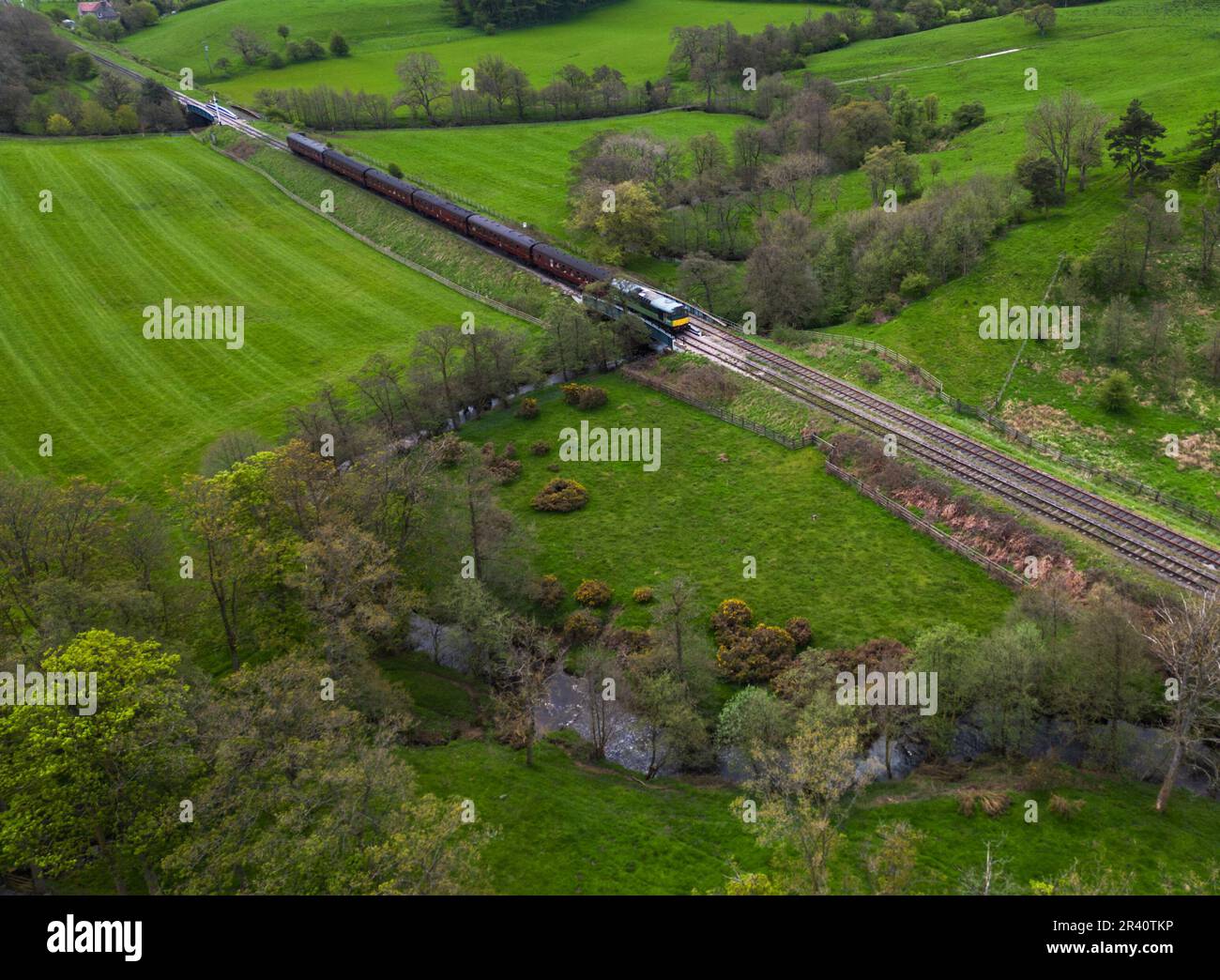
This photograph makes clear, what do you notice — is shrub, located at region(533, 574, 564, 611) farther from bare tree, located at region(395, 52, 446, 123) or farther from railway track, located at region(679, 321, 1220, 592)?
bare tree, located at region(395, 52, 446, 123)

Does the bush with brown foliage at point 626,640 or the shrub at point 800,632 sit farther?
the bush with brown foliage at point 626,640

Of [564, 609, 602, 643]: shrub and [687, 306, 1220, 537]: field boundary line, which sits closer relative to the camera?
[564, 609, 602, 643]: shrub

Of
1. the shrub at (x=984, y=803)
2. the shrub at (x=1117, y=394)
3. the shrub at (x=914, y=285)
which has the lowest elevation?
the shrub at (x=984, y=803)

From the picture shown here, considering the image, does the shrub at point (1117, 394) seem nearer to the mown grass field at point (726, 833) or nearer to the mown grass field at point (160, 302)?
the mown grass field at point (726, 833)

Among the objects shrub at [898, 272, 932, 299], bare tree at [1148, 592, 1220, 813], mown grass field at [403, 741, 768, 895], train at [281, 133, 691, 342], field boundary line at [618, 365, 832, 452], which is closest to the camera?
bare tree at [1148, 592, 1220, 813]

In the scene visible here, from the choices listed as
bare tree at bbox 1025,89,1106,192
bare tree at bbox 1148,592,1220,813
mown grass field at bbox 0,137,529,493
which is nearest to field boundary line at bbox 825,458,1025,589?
bare tree at bbox 1148,592,1220,813

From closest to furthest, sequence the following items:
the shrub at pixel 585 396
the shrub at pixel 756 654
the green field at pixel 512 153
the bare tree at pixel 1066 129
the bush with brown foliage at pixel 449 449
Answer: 1. the shrub at pixel 756 654
2. the bush with brown foliage at pixel 449 449
3. the shrub at pixel 585 396
4. the bare tree at pixel 1066 129
5. the green field at pixel 512 153

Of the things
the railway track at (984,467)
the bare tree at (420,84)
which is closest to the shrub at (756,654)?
the railway track at (984,467)
